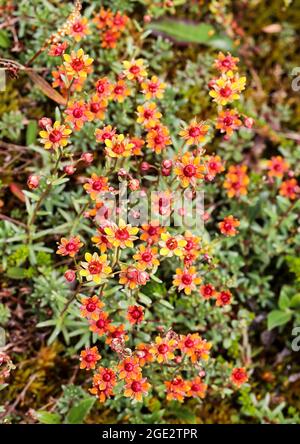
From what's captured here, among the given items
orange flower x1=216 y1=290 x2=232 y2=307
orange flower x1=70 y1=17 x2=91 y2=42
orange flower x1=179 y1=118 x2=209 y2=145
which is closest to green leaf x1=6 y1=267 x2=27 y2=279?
orange flower x1=216 y1=290 x2=232 y2=307

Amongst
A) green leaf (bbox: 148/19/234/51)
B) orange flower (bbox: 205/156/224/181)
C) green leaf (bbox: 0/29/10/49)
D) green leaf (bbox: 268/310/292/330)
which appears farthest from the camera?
green leaf (bbox: 148/19/234/51)

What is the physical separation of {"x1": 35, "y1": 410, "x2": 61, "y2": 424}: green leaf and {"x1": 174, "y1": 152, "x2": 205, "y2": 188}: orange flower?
1.37 metres

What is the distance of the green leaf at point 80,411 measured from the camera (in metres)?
3.26

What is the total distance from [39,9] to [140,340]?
203 centimetres

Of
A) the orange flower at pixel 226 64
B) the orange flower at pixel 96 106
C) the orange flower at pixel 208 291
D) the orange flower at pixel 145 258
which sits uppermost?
the orange flower at pixel 226 64

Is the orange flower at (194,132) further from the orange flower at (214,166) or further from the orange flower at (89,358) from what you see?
the orange flower at (89,358)

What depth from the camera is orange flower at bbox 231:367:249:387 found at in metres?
3.41

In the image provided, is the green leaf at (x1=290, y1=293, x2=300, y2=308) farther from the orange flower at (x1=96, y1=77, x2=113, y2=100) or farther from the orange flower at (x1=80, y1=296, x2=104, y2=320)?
the orange flower at (x1=96, y1=77, x2=113, y2=100)

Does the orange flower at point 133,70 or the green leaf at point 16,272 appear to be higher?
the orange flower at point 133,70

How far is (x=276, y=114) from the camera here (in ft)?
14.3

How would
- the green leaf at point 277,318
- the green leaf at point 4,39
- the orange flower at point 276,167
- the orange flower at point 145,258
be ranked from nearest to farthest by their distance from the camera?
1. the orange flower at point 145,258
2. the green leaf at point 277,318
3. the green leaf at point 4,39
4. the orange flower at point 276,167

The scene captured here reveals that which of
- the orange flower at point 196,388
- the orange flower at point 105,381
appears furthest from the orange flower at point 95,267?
the orange flower at point 196,388

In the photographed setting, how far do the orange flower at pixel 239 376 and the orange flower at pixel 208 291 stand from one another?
0.43 metres

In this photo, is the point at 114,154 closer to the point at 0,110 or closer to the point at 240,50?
the point at 0,110
